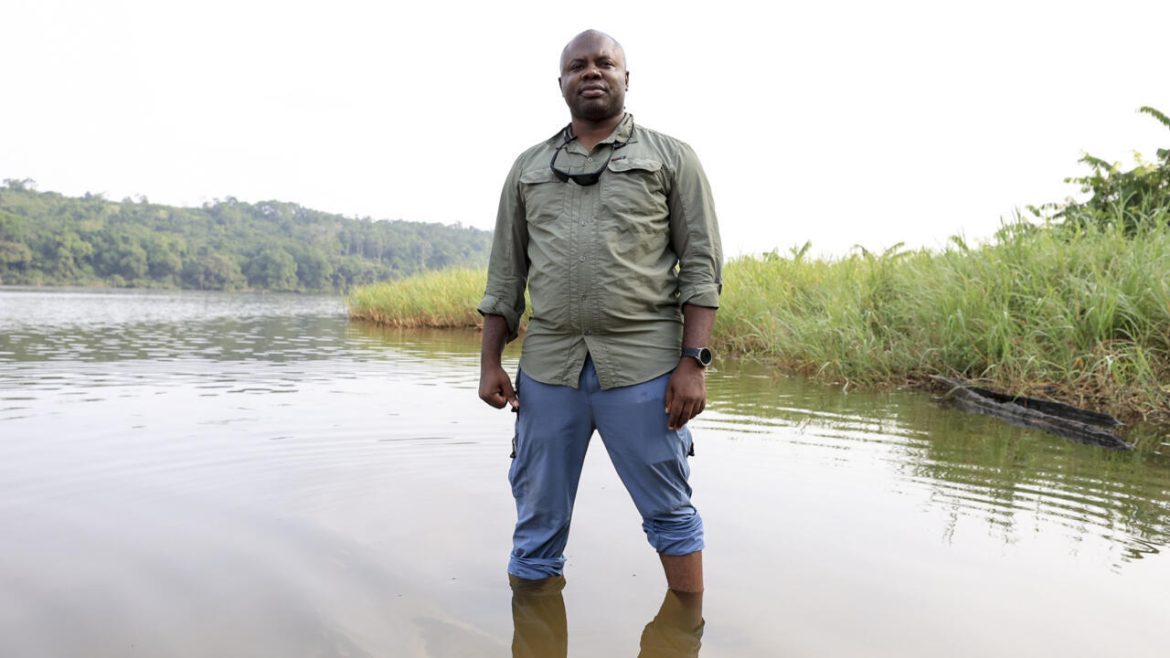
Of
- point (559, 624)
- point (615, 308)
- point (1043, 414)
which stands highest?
point (615, 308)

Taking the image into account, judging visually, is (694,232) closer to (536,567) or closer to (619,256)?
(619,256)

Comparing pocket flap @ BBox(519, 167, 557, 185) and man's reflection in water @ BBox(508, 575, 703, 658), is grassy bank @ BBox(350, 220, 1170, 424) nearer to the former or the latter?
man's reflection in water @ BBox(508, 575, 703, 658)

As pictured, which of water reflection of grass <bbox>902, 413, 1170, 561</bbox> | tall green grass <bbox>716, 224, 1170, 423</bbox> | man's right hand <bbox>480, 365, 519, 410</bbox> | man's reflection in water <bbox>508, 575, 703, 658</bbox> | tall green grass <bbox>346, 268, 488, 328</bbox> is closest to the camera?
man's reflection in water <bbox>508, 575, 703, 658</bbox>

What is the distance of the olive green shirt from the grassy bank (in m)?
4.14

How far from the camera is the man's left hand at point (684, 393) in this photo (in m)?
2.00

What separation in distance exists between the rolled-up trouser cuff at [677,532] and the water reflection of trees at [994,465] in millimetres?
1287

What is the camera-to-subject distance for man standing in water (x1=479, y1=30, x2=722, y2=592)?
2020 mm

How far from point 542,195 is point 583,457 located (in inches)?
28.3

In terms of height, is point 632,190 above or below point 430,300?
above

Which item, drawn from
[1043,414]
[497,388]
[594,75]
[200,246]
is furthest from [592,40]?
[200,246]

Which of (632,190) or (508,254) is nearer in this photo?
(632,190)

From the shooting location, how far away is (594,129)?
2143mm

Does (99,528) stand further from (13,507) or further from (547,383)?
Answer: (547,383)

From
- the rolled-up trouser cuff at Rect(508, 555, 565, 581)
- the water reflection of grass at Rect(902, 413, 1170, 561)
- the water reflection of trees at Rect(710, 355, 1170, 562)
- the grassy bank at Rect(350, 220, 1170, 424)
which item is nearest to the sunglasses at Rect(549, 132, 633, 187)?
the rolled-up trouser cuff at Rect(508, 555, 565, 581)
